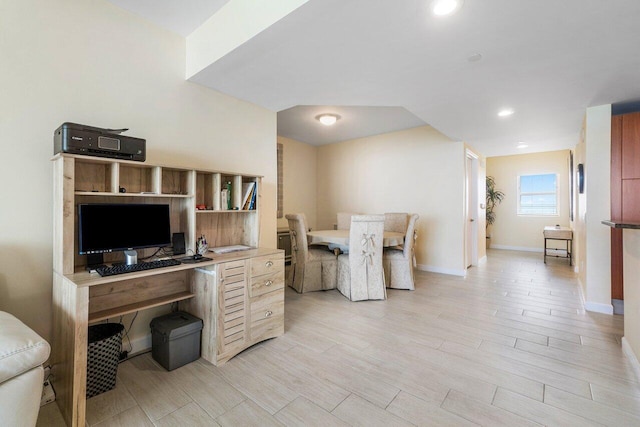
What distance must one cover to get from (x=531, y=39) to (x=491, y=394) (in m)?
2.44

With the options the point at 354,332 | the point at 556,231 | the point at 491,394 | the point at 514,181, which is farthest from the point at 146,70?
the point at 514,181

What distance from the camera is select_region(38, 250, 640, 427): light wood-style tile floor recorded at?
63.4 inches

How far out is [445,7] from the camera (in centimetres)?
169

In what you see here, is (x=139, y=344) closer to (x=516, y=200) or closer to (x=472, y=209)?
(x=472, y=209)

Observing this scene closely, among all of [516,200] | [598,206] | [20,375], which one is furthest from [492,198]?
[20,375]

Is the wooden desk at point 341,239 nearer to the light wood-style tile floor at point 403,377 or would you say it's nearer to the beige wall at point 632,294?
the light wood-style tile floor at point 403,377

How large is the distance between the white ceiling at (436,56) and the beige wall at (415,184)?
1.47 meters

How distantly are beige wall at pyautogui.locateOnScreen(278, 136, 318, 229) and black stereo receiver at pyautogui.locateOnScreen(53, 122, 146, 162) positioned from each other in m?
3.73

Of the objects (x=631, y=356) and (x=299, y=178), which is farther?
(x=299, y=178)

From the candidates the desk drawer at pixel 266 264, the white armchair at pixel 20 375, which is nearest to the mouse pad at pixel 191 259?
the desk drawer at pixel 266 264

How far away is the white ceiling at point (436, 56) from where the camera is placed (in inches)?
68.9

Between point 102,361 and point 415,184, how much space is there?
4.96 m

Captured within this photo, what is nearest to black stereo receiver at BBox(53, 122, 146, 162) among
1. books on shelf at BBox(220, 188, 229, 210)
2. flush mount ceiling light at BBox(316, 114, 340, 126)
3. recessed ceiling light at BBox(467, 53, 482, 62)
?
books on shelf at BBox(220, 188, 229, 210)

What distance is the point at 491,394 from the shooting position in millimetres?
1792
